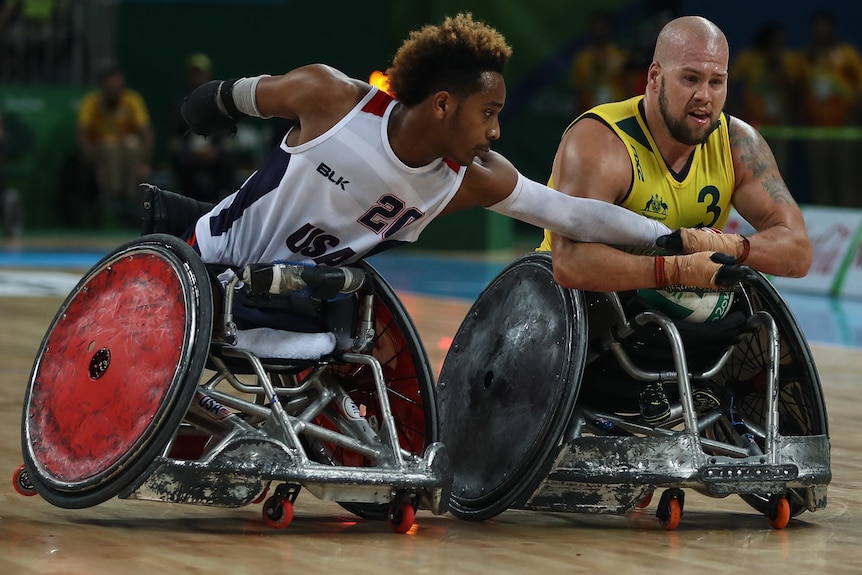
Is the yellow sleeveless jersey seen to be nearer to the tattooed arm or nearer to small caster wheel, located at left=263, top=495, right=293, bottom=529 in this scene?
the tattooed arm

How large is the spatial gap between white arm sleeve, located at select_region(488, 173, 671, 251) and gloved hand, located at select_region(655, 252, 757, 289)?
0.14 metres

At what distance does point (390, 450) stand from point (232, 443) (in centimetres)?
53

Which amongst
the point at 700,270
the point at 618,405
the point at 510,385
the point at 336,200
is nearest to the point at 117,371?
the point at 336,200

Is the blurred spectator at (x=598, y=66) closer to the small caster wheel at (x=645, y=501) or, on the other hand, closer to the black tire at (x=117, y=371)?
the small caster wheel at (x=645, y=501)

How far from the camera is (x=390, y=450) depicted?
500 centimetres

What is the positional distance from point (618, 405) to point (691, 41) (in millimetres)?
1250

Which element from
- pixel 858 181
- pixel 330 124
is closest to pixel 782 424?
pixel 330 124

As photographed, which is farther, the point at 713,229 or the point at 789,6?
the point at 789,6

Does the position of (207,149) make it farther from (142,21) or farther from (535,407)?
(535,407)

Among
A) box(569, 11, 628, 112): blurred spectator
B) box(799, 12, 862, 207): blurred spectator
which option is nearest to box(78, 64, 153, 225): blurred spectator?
box(569, 11, 628, 112): blurred spectator

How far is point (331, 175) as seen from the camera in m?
4.94

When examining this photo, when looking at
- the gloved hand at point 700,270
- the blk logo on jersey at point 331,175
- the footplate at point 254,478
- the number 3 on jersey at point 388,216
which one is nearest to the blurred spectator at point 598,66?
the gloved hand at point 700,270

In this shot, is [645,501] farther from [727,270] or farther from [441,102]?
[441,102]

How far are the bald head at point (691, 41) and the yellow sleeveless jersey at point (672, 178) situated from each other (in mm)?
235
